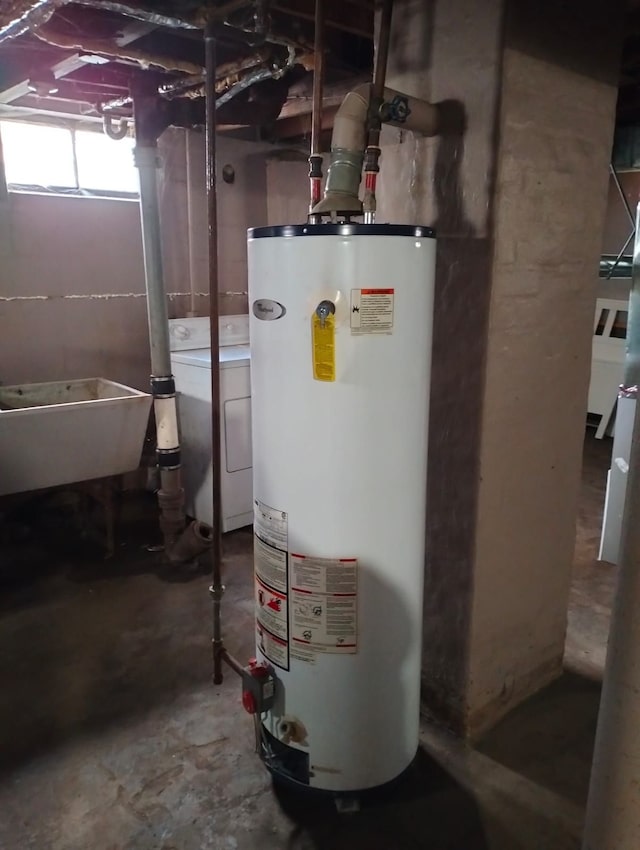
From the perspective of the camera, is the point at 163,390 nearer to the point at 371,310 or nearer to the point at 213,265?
the point at 213,265

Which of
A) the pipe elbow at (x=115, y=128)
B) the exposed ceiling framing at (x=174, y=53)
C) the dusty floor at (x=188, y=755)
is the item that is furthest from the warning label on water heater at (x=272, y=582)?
the pipe elbow at (x=115, y=128)

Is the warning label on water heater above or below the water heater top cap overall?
below

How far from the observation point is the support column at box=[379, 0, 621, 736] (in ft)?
5.16

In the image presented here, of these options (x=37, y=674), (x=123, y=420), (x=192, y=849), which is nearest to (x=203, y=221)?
(x=123, y=420)

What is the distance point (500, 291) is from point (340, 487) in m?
0.68

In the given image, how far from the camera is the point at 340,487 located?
142cm

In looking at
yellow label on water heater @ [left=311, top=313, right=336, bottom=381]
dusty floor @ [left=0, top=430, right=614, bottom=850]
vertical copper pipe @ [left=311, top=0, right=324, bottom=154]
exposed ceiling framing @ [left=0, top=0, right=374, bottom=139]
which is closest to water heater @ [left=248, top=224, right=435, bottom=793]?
yellow label on water heater @ [left=311, top=313, right=336, bottom=381]

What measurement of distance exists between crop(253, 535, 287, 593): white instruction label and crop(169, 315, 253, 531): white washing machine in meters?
1.56

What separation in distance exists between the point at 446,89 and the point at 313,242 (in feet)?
2.14

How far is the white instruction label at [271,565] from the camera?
152 cm

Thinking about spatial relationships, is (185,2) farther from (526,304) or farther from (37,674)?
(37,674)

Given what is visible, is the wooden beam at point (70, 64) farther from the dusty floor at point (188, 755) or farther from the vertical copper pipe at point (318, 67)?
the dusty floor at point (188, 755)

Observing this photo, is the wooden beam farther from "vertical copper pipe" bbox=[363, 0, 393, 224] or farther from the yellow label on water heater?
the yellow label on water heater

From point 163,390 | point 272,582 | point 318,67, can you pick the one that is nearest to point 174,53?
point 318,67
